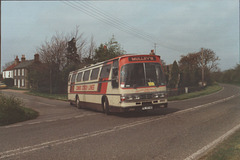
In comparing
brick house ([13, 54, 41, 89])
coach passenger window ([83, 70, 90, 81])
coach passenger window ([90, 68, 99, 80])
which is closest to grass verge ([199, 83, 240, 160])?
coach passenger window ([90, 68, 99, 80])

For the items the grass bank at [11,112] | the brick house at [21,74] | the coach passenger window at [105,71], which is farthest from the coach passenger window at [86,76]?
the brick house at [21,74]

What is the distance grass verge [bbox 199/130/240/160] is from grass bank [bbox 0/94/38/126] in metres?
9.76

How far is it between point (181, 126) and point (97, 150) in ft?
12.2

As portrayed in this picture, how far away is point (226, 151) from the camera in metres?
4.68

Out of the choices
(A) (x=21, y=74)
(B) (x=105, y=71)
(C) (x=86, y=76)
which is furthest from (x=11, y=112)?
(A) (x=21, y=74)

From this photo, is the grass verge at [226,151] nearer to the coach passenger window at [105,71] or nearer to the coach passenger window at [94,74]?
the coach passenger window at [105,71]

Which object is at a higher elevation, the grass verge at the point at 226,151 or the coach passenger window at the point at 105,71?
the coach passenger window at the point at 105,71

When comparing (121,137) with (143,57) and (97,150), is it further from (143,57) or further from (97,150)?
(143,57)

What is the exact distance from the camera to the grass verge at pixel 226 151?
4.32 m

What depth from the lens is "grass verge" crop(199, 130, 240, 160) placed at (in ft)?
14.2

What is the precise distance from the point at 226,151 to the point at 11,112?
35.4 feet

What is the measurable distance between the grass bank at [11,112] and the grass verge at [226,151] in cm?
976

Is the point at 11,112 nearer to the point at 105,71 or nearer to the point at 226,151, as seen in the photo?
the point at 105,71

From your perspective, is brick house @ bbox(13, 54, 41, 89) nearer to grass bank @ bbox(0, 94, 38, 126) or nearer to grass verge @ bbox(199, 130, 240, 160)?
grass bank @ bbox(0, 94, 38, 126)
